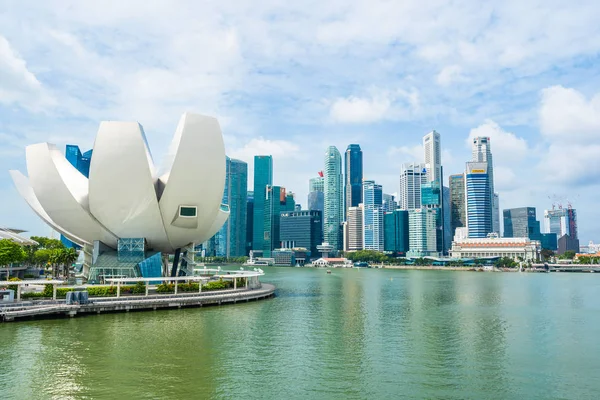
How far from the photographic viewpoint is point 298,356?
22359 mm

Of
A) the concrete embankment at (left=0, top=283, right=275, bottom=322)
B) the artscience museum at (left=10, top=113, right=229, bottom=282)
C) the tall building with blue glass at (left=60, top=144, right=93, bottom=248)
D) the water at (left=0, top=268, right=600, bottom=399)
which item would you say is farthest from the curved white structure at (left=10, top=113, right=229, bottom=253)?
the tall building with blue glass at (left=60, top=144, right=93, bottom=248)

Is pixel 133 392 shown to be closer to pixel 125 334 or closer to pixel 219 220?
pixel 125 334

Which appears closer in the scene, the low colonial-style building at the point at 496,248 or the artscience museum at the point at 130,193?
the artscience museum at the point at 130,193

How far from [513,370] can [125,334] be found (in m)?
19.6

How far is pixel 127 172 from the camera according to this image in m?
38.6

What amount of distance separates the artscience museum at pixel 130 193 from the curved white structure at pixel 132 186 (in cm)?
7

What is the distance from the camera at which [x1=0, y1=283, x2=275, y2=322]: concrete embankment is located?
30109 millimetres

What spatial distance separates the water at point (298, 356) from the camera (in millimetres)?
17531

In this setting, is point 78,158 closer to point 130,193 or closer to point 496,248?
point 130,193

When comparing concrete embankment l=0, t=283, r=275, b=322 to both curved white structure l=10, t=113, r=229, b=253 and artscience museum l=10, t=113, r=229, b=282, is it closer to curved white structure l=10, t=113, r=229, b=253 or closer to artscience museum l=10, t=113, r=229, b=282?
artscience museum l=10, t=113, r=229, b=282

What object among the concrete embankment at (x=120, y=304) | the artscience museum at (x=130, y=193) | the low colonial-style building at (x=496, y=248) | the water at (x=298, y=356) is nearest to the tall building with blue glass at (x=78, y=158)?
the artscience museum at (x=130, y=193)

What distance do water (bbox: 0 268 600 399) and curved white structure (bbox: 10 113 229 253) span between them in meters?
10.1

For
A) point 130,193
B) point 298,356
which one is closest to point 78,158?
point 130,193

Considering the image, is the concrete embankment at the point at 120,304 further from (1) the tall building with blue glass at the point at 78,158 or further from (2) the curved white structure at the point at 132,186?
(1) the tall building with blue glass at the point at 78,158
